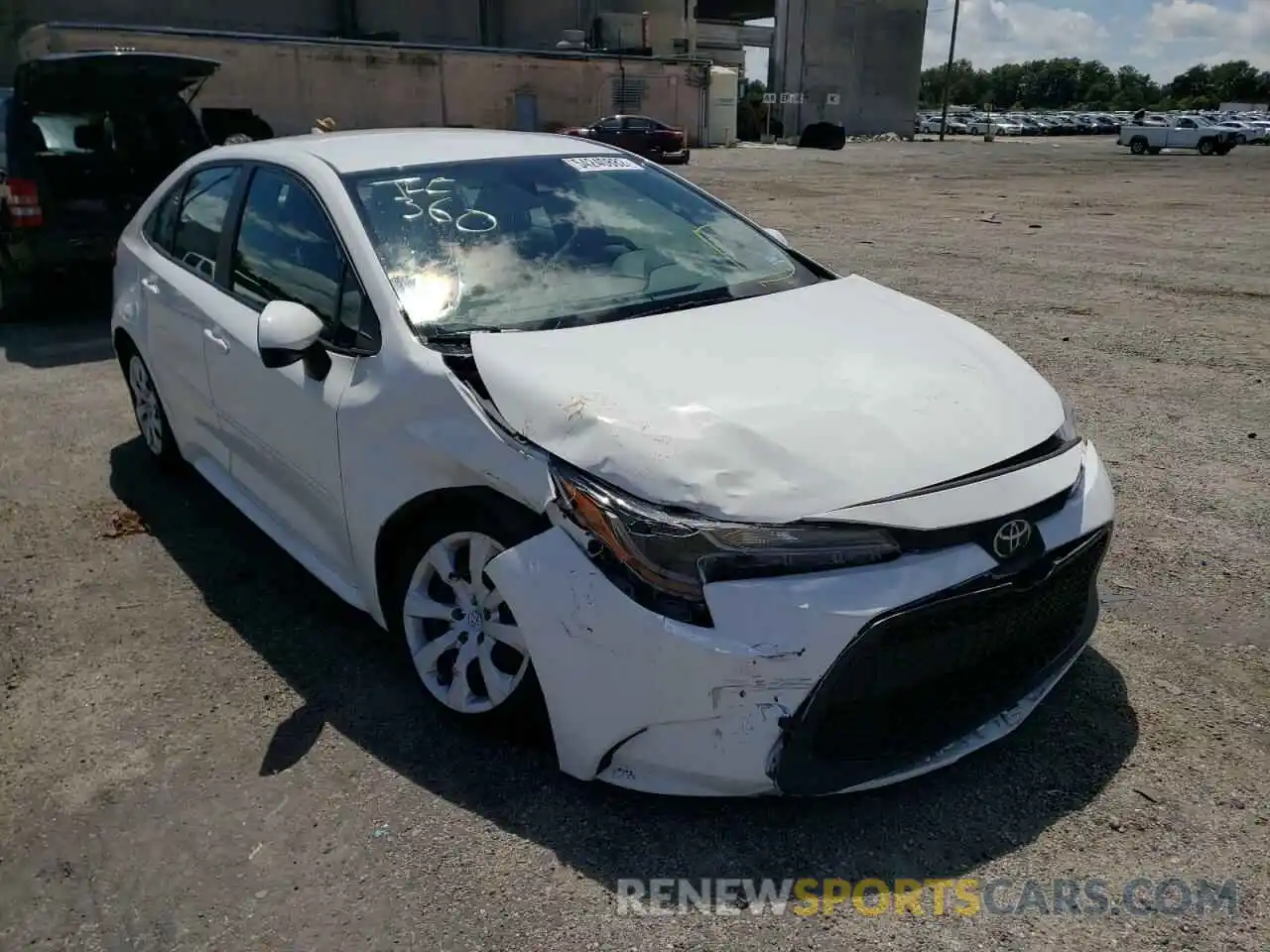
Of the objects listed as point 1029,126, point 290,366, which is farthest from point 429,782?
point 1029,126

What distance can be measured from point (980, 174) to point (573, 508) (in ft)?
91.7

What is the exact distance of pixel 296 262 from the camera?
11.1 feet

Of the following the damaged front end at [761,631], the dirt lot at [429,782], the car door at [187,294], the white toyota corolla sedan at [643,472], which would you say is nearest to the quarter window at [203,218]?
the car door at [187,294]

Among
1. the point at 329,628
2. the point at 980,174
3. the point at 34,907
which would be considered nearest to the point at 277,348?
the point at 329,628

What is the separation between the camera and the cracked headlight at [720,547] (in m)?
2.21

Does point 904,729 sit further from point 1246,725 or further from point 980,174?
point 980,174

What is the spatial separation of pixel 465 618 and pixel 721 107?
46498mm

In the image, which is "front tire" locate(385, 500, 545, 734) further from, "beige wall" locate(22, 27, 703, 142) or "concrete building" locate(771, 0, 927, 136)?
"concrete building" locate(771, 0, 927, 136)

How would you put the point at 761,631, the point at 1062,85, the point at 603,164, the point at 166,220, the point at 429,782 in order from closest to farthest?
the point at 761,631
the point at 429,782
the point at 603,164
the point at 166,220
the point at 1062,85

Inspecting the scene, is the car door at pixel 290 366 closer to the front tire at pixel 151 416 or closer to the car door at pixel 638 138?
the front tire at pixel 151 416

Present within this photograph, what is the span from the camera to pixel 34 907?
230 cm

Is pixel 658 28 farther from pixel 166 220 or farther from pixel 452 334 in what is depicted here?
pixel 452 334

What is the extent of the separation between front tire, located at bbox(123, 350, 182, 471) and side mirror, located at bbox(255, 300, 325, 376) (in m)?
1.85

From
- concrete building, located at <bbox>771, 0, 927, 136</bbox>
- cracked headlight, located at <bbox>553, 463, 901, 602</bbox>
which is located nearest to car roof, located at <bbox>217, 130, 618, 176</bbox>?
cracked headlight, located at <bbox>553, 463, 901, 602</bbox>
